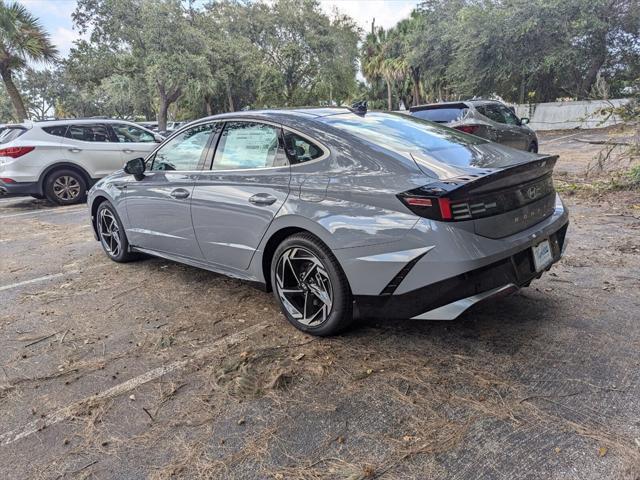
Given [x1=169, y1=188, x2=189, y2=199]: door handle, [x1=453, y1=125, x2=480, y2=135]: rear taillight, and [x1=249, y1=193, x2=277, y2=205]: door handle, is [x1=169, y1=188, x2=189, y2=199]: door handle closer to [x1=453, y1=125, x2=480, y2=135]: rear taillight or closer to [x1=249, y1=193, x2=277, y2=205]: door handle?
[x1=249, y1=193, x2=277, y2=205]: door handle

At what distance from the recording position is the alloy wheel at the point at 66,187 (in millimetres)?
9555

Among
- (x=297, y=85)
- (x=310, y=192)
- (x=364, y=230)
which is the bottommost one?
(x=364, y=230)

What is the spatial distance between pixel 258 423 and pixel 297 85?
33.3 m

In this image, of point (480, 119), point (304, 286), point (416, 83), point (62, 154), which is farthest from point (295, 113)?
point (416, 83)

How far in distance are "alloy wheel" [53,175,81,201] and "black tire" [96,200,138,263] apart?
188 inches

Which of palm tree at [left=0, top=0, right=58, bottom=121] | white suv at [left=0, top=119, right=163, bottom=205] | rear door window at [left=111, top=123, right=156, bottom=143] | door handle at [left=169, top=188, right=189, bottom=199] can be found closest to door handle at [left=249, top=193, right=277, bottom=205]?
door handle at [left=169, top=188, right=189, bottom=199]

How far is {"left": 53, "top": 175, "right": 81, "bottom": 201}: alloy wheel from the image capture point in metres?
9.55

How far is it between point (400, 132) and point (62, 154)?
8.22 m

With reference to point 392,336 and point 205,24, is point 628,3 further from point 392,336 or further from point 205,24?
point 392,336

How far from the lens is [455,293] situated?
8.86 ft

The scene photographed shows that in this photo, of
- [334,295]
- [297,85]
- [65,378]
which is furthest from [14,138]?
[297,85]

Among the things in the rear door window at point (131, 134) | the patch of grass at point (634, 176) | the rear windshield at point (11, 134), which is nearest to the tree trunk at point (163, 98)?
the rear door window at point (131, 134)

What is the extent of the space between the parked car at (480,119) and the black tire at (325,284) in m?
6.53

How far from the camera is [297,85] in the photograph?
111ft
